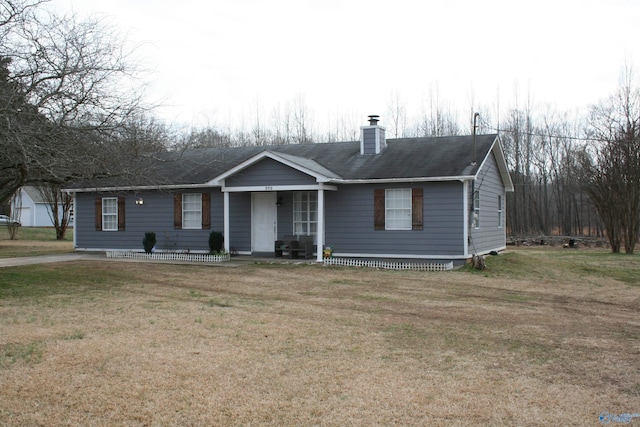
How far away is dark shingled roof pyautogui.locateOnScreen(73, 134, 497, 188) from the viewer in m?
17.6

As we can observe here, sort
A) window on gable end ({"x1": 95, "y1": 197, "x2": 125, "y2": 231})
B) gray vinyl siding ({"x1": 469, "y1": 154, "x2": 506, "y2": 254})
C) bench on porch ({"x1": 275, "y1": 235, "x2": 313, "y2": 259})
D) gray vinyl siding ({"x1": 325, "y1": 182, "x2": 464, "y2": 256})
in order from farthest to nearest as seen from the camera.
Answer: window on gable end ({"x1": 95, "y1": 197, "x2": 125, "y2": 231})
bench on porch ({"x1": 275, "y1": 235, "x2": 313, "y2": 259})
gray vinyl siding ({"x1": 469, "y1": 154, "x2": 506, "y2": 254})
gray vinyl siding ({"x1": 325, "y1": 182, "x2": 464, "y2": 256})

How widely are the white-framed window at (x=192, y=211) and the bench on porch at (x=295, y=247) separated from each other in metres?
3.14

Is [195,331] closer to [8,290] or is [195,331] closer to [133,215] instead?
[8,290]

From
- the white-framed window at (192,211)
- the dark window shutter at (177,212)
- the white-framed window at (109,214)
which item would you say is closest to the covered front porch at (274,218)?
the white-framed window at (192,211)

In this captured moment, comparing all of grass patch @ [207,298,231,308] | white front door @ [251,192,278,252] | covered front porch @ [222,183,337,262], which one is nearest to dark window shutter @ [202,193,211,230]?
covered front porch @ [222,183,337,262]

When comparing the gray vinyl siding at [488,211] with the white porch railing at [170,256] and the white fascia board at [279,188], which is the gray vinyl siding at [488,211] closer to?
the white fascia board at [279,188]

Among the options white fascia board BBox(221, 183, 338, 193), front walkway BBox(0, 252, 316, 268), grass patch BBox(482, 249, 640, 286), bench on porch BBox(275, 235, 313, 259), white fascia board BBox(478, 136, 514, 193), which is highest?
white fascia board BBox(478, 136, 514, 193)

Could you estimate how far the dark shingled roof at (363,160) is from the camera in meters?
17.6

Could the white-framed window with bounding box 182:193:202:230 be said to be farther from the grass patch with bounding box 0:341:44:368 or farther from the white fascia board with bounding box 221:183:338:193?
the grass patch with bounding box 0:341:44:368

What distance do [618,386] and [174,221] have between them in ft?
55.0

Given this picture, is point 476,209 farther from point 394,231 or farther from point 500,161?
point 500,161

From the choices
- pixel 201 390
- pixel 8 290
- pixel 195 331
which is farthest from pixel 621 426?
pixel 8 290

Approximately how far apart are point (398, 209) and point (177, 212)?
7.54 m

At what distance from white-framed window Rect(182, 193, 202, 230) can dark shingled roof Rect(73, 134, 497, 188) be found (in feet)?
2.02
